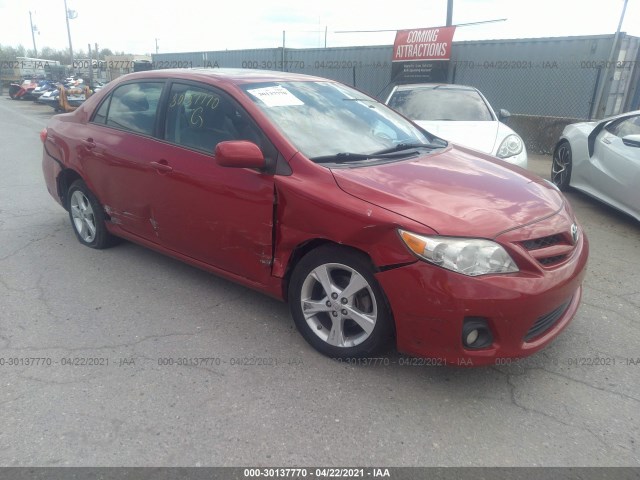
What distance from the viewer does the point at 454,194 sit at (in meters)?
2.80

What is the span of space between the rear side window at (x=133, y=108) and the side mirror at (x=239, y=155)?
114 cm

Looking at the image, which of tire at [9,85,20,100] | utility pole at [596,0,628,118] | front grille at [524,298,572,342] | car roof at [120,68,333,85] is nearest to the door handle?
car roof at [120,68,333,85]

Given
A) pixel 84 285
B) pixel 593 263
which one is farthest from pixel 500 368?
pixel 84 285

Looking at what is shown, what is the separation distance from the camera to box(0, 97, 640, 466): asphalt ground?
92.4 inches

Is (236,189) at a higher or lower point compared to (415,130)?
lower

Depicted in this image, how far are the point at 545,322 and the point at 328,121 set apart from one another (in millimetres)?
1839

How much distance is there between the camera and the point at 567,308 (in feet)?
9.74

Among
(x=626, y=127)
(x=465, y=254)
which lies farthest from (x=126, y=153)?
(x=626, y=127)

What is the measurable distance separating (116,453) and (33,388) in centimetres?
80

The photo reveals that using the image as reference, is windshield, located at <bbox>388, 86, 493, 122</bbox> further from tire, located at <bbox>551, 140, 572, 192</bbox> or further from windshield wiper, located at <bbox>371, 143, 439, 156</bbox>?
windshield wiper, located at <bbox>371, 143, 439, 156</bbox>

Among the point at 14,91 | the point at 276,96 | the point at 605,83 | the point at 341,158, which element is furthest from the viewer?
the point at 14,91

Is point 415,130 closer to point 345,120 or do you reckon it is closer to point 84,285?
point 345,120

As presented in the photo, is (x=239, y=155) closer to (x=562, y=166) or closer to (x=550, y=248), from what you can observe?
(x=550, y=248)

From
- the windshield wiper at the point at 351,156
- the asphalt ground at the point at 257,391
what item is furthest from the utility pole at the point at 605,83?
the windshield wiper at the point at 351,156
